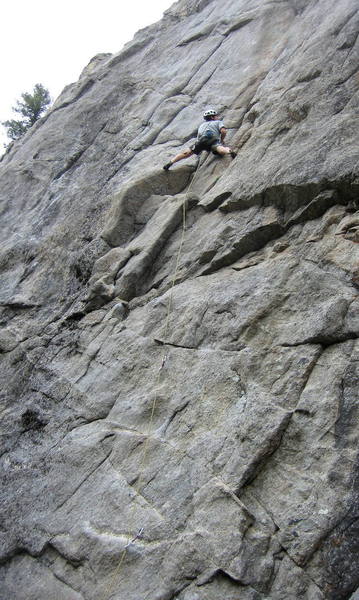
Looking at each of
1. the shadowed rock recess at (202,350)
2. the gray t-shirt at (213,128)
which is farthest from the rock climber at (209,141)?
the shadowed rock recess at (202,350)

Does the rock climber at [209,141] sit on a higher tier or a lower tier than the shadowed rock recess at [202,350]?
higher

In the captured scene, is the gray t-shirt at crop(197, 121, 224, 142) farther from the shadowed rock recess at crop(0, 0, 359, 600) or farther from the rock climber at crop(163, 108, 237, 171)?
the shadowed rock recess at crop(0, 0, 359, 600)

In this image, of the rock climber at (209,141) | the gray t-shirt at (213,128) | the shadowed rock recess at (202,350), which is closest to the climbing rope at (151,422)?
the shadowed rock recess at (202,350)

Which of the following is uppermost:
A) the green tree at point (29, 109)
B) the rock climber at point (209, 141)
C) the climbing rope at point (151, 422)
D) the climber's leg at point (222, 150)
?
the green tree at point (29, 109)

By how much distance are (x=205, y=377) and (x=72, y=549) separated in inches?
120

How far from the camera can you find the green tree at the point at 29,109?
83.7ft

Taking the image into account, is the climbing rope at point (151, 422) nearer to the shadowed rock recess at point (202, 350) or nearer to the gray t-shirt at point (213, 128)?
the shadowed rock recess at point (202, 350)

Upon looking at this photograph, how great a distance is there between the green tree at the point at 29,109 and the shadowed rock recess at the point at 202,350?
13259mm

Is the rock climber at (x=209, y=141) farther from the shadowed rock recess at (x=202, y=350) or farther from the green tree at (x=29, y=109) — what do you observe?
the green tree at (x=29, y=109)

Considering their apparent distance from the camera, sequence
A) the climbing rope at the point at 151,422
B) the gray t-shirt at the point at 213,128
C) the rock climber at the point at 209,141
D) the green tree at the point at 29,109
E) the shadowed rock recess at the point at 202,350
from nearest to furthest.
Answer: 1. the shadowed rock recess at the point at 202,350
2. the climbing rope at the point at 151,422
3. the rock climber at the point at 209,141
4. the gray t-shirt at the point at 213,128
5. the green tree at the point at 29,109

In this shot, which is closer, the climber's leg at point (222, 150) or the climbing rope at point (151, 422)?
the climbing rope at point (151, 422)

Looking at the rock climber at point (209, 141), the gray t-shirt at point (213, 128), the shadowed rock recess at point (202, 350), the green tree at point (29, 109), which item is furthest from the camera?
the green tree at point (29, 109)

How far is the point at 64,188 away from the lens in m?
14.4

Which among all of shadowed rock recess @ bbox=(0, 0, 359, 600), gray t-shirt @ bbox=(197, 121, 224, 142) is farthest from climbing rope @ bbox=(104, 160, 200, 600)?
gray t-shirt @ bbox=(197, 121, 224, 142)
